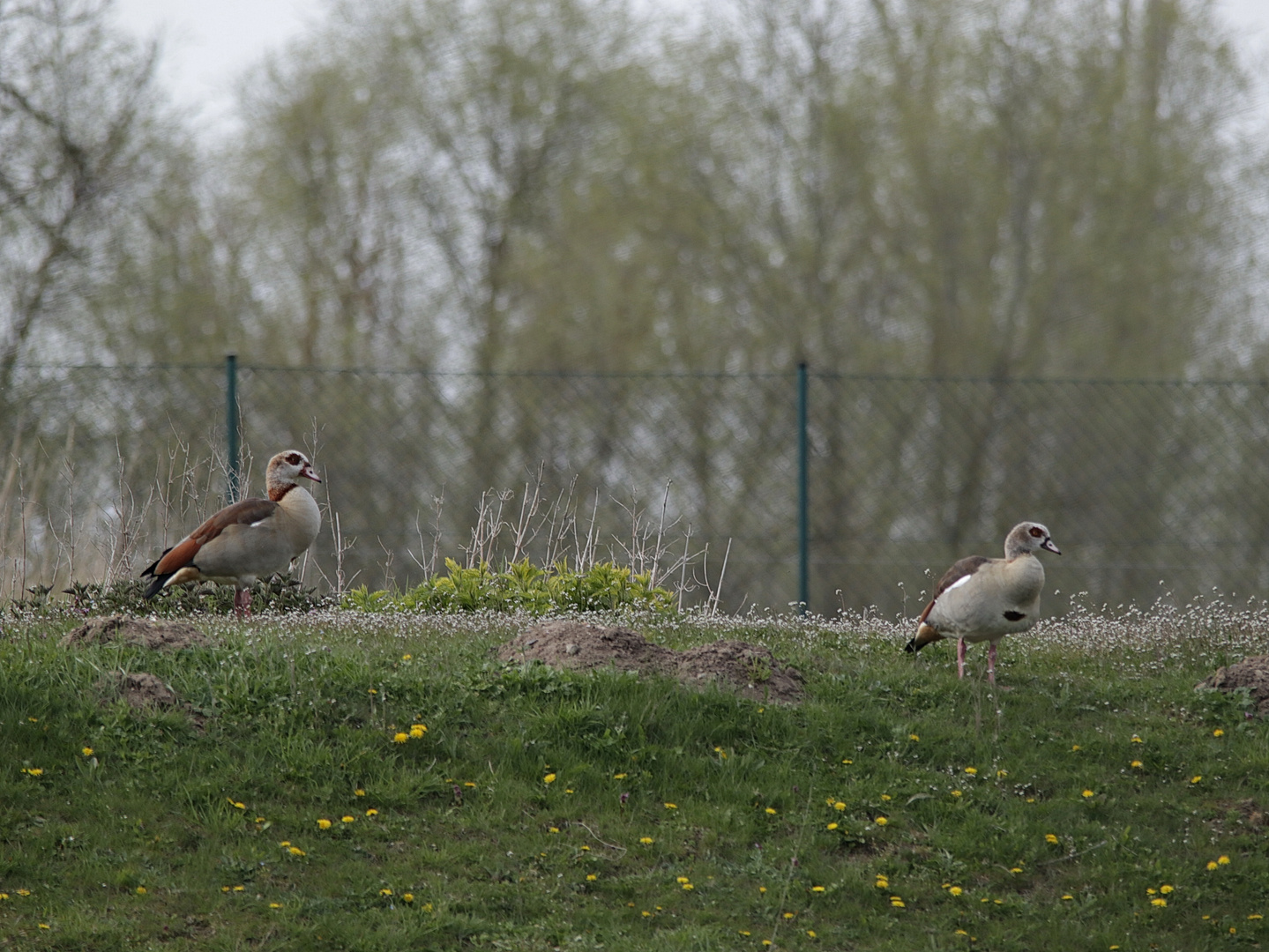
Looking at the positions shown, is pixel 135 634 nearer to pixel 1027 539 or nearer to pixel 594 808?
pixel 594 808

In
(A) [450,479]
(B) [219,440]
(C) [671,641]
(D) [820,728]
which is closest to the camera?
(D) [820,728]

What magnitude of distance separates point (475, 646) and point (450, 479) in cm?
987

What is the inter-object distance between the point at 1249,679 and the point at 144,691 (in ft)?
Answer: 19.5

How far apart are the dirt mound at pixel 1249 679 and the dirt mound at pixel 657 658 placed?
2.42 meters

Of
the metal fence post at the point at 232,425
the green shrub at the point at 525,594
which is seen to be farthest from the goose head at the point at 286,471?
the metal fence post at the point at 232,425

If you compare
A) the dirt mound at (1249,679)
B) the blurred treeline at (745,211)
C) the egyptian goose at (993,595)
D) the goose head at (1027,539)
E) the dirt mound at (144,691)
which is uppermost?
the blurred treeline at (745,211)

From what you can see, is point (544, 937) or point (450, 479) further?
point (450, 479)

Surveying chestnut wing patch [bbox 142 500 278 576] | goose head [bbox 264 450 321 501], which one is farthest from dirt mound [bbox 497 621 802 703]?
goose head [bbox 264 450 321 501]

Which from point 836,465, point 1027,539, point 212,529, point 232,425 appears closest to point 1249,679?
point 1027,539

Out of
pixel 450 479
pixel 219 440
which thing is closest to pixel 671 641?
pixel 219 440

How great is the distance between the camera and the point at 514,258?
757 inches

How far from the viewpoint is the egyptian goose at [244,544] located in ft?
25.6

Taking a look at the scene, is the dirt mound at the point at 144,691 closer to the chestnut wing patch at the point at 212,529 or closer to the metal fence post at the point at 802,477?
the chestnut wing patch at the point at 212,529

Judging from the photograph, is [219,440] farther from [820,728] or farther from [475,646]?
[820,728]
